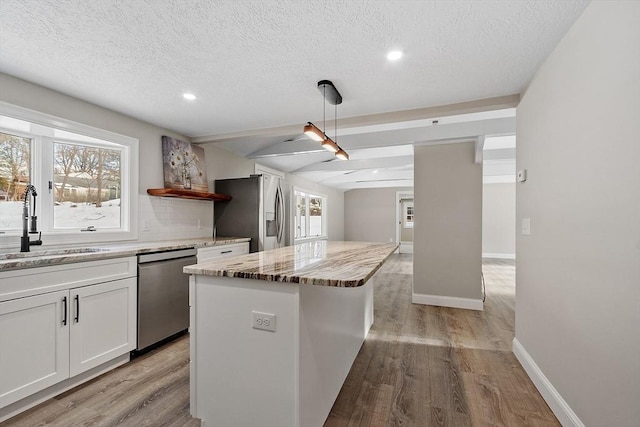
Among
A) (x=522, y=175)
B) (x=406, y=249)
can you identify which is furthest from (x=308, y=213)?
(x=522, y=175)

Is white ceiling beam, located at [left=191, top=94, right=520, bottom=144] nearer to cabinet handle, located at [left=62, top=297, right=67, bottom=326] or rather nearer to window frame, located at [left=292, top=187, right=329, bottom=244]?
cabinet handle, located at [left=62, top=297, right=67, bottom=326]

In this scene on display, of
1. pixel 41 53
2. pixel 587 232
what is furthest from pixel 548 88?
pixel 41 53

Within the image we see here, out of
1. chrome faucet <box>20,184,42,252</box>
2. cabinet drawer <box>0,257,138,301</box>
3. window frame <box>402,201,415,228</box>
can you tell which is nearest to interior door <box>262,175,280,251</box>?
cabinet drawer <box>0,257,138,301</box>

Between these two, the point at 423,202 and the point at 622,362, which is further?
the point at 423,202

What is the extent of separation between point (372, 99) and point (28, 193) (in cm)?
298

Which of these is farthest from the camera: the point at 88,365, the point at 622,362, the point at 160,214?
the point at 160,214

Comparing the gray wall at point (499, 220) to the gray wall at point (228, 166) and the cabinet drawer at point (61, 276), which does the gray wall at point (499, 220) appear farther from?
the cabinet drawer at point (61, 276)

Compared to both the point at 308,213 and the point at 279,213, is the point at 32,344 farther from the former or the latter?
the point at 308,213

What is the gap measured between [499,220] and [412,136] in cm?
648

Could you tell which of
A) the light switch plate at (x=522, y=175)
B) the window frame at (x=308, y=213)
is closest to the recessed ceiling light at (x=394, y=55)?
the light switch plate at (x=522, y=175)

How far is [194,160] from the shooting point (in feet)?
12.4

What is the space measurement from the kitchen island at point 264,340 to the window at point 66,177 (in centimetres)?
195

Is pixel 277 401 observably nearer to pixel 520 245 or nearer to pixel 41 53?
pixel 520 245

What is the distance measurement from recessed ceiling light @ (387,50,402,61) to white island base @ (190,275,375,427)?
1.64 m
